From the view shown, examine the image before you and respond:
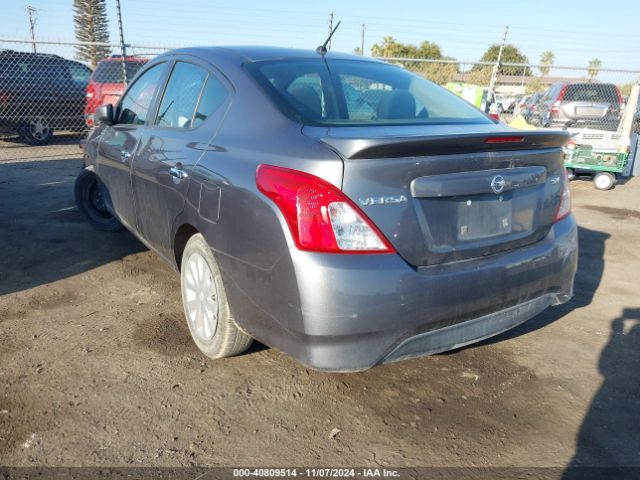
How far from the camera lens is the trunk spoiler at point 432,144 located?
6.39 ft

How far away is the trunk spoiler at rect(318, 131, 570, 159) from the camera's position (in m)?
1.95

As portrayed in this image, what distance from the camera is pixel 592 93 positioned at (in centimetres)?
→ 1094

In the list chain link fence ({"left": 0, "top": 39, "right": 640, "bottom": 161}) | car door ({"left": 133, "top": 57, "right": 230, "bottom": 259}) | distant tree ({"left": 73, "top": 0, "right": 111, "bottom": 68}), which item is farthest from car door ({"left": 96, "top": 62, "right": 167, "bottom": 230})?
distant tree ({"left": 73, "top": 0, "right": 111, "bottom": 68})

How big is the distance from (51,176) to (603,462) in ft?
27.2

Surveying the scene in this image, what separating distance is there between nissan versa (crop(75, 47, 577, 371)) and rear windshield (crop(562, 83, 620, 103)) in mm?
9041

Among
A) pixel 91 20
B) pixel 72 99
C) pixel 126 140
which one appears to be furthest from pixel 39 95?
pixel 91 20

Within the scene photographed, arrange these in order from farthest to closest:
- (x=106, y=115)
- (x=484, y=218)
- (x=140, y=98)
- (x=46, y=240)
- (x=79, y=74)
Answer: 1. (x=79, y=74)
2. (x=46, y=240)
3. (x=106, y=115)
4. (x=140, y=98)
5. (x=484, y=218)

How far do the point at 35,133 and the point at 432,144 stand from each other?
10.8 metres

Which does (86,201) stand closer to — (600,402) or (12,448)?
(12,448)

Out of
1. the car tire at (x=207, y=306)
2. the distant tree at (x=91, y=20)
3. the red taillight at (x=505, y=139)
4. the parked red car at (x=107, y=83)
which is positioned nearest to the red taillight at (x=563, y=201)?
the red taillight at (x=505, y=139)

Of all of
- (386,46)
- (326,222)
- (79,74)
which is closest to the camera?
(326,222)

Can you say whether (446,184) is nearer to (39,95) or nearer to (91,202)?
(91,202)

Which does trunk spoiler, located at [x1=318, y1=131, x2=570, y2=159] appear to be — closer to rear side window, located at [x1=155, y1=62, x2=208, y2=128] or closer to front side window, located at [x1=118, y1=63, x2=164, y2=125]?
rear side window, located at [x1=155, y1=62, x2=208, y2=128]

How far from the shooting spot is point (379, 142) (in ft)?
6.38
